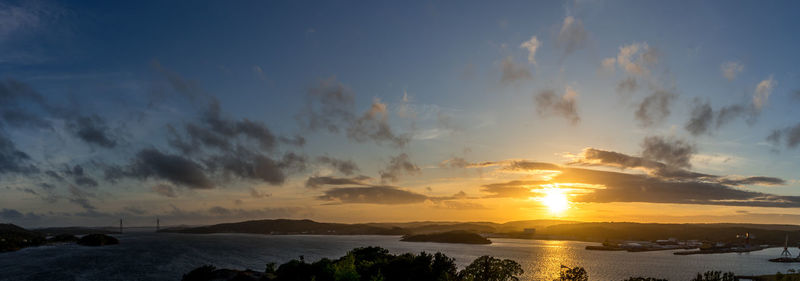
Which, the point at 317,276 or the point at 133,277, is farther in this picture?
the point at 133,277

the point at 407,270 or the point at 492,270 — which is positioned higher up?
the point at 407,270

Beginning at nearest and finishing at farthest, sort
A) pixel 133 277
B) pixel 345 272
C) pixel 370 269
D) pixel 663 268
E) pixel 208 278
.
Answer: pixel 345 272, pixel 370 269, pixel 208 278, pixel 133 277, pixel 663 268

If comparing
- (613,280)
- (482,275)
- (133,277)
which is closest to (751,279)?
(613,280)

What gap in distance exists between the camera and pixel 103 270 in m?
140

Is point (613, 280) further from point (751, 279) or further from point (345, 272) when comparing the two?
point (345, 272)

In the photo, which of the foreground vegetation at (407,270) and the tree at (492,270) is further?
the tree at (492,270)

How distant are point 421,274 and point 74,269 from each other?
143921 millimetres

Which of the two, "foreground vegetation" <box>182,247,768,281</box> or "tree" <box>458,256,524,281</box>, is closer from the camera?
"foreground vegetation" <box>182,247,768,281</box>

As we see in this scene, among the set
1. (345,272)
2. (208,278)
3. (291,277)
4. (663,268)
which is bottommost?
(663,268)

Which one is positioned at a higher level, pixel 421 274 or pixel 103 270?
pixel 421 274

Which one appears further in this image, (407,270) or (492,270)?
(492,270)

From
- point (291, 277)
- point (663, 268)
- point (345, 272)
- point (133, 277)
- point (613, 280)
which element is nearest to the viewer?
point (345, 272)

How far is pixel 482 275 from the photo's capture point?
210 ft

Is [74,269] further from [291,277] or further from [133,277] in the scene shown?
[291,277]
